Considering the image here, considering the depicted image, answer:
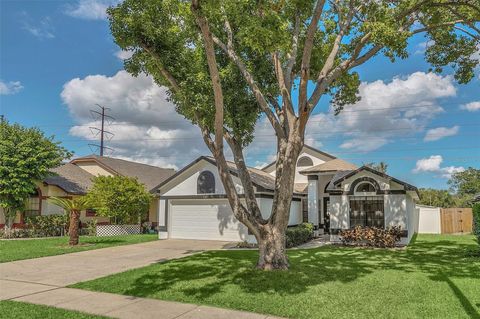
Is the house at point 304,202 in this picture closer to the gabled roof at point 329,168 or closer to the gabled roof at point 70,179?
the gabled roof at point 329,168

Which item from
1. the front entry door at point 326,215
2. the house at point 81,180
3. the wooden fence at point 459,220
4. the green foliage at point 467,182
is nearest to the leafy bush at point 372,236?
the front entry door at point 326,215

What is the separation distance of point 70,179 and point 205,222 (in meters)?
11.7

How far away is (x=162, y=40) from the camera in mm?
10344

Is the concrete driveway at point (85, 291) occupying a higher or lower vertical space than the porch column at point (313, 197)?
lower

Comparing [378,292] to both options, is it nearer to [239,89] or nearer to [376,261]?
[376,261]

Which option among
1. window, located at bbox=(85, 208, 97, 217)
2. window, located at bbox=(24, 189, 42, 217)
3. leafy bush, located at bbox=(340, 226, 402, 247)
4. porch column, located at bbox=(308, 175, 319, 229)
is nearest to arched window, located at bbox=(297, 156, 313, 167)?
porch column, located at bbox=(308, 175, 319, 229)

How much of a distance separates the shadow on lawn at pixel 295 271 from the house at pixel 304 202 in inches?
157

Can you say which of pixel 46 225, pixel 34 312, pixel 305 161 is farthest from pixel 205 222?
pixel 34 312

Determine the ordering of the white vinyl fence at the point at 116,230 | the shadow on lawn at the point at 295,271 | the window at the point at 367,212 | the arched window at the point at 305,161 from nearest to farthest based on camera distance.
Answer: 1. the shadow on lawn at the point at 295,271
2. the window at the point at 367,212
3. the white vinyl fence at the point at 116,230
4. the arched window at the point at 305,161

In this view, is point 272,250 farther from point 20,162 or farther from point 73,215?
point 20,162

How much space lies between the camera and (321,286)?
8.29 m

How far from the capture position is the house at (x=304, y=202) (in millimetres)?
18250

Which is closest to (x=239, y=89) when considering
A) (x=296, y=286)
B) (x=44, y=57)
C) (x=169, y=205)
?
(x=296, y=286)

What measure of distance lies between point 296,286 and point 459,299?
129 inches
